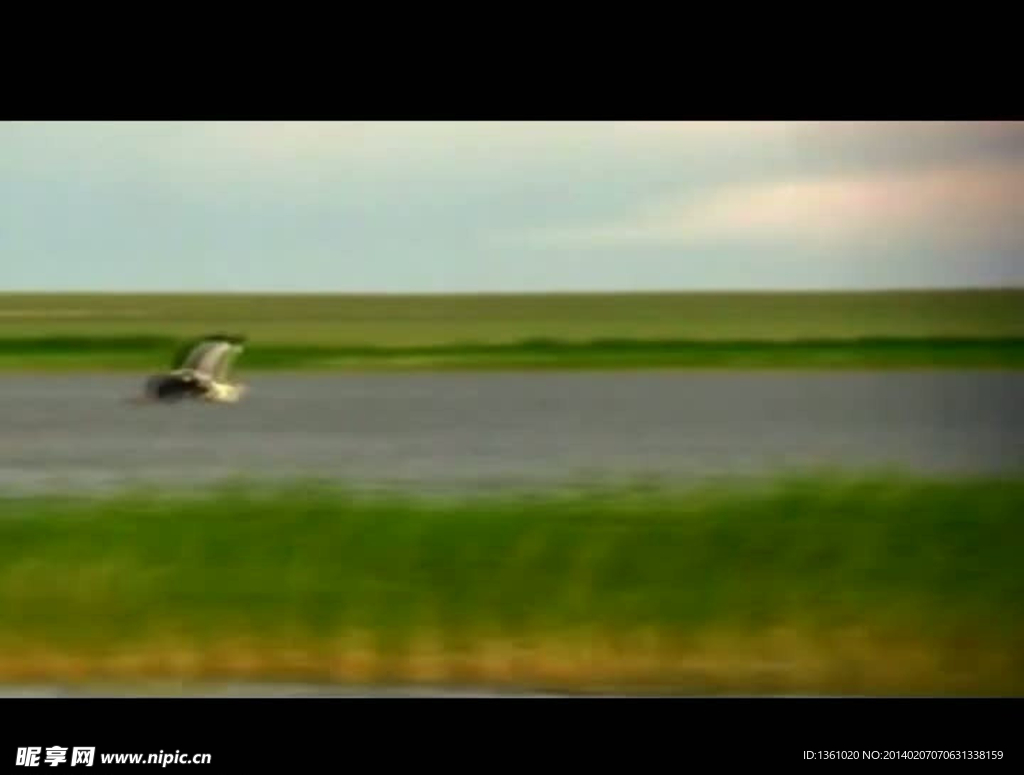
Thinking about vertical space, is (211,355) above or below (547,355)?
below

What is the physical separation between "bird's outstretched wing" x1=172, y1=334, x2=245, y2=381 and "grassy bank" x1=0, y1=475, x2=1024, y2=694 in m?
0.45

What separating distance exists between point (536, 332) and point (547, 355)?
95mm

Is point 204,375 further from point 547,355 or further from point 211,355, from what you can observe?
point 547,355

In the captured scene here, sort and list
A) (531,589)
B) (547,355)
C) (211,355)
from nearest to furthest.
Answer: (531,589) < (211,355) < (547,355)

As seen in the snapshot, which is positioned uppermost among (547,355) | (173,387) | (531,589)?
(547,355)

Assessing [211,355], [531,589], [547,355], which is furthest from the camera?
[547,355]

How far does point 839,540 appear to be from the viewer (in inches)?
290

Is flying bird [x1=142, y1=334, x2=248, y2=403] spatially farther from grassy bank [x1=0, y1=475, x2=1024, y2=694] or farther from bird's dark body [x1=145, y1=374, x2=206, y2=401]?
grassy bank [x1=0, y1=475, x2=1024, y2=694]

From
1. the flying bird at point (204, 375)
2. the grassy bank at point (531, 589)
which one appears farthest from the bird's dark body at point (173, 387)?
the grassy bank at point (531, 589)

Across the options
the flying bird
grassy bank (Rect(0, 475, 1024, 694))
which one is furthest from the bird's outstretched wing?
grassy bank (Rect(0, 475, 1024, 694))

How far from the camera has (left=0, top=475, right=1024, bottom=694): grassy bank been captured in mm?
7066

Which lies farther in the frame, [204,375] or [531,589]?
[204,375]

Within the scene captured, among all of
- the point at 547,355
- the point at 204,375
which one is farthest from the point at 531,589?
the point at 204,375

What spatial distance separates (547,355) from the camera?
7766 millimetres
